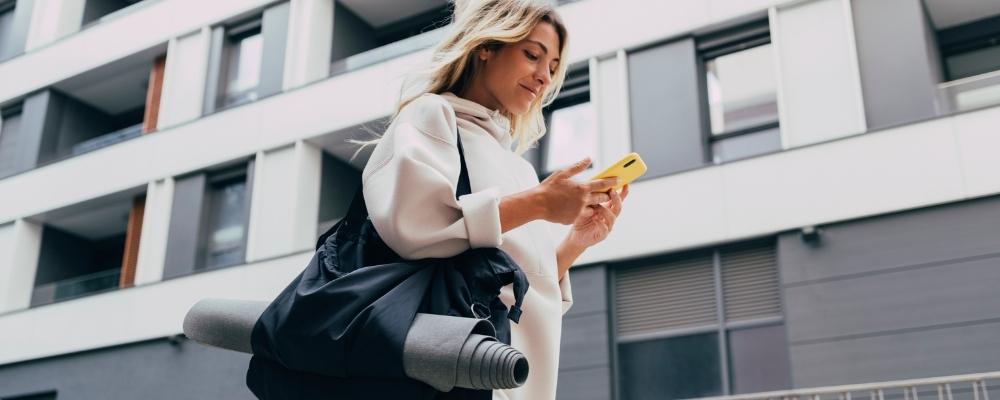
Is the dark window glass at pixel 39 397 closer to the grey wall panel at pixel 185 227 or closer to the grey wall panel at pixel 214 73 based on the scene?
the grey wall panel at pixel 185 227

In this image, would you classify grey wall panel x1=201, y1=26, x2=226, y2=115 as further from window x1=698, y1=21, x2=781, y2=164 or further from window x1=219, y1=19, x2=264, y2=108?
window x1=698, y1=21, x2=781, y2=164

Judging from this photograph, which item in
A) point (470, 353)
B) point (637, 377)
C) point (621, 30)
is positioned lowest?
point (470, 353)

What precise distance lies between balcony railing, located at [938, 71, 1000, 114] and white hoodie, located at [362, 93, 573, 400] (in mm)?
9659

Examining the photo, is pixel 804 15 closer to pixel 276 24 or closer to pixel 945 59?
Result: pixel 945 59

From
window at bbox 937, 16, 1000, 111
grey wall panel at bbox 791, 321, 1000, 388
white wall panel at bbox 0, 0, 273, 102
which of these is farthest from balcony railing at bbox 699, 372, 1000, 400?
white wall panel at bbox 0, 0, 273, 102

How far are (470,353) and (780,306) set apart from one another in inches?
398

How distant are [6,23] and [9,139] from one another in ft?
10.2

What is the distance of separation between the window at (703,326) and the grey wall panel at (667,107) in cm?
126

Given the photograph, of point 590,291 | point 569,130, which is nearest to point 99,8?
point 569,130

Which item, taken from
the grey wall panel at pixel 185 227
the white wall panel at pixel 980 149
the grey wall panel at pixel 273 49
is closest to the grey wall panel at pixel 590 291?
the white wall panel at pixel 980 149

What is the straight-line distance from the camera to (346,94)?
15.6 m

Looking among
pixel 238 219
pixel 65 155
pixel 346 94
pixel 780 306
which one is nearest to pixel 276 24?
pixel 346 94

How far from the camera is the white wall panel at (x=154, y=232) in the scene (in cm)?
1636

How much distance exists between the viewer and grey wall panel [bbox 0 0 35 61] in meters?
20.8
